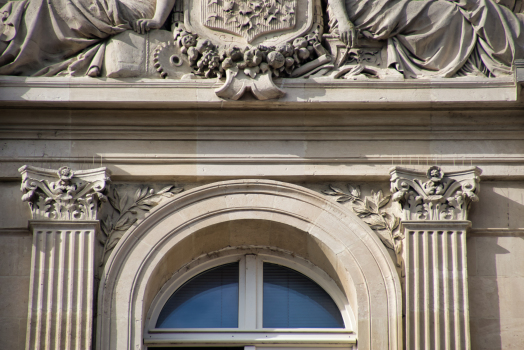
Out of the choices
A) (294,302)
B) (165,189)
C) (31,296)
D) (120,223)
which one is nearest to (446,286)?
(294,302)

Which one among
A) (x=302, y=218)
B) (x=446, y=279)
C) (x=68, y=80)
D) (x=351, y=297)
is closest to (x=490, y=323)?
(x=446, y=279)

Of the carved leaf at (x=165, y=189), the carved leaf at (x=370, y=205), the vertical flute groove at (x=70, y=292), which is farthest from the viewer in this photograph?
the carved leaf at (x=165, y=189)

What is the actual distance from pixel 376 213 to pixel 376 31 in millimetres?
2015

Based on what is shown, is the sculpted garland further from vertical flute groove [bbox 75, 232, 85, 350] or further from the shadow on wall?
vertical flute groove [bbox 75, 232, 85, 350]

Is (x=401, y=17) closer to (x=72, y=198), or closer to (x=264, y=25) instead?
(x=264, y=25)

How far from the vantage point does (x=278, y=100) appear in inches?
382

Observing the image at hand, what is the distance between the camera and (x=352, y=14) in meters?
10.1

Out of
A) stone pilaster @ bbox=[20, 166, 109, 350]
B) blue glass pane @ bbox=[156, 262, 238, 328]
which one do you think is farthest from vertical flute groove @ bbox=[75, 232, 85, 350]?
blue glass pane @ bbox=[156, 262, 238, 328]

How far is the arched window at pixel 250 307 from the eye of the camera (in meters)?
9.58

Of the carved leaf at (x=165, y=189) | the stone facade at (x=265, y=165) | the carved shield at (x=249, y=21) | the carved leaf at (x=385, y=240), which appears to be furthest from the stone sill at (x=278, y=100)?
the carved leaf at (x=385, y=240)

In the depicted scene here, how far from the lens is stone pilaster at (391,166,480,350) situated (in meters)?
8.88

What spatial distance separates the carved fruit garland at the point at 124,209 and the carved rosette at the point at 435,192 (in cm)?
227

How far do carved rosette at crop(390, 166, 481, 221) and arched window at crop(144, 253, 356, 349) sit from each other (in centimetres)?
124

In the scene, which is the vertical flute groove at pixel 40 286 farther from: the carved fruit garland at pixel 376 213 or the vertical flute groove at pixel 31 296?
the carved fruit garland at pixel 376 213
